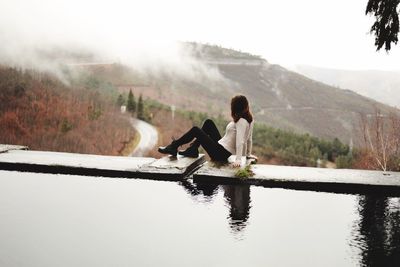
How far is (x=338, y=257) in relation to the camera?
2.94m

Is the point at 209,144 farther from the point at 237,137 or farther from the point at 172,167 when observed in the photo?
the point at 172,167

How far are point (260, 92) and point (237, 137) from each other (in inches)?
3448

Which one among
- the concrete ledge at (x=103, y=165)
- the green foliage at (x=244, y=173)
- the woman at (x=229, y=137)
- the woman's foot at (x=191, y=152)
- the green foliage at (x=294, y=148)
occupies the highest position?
the woman at (x=229, y=137)

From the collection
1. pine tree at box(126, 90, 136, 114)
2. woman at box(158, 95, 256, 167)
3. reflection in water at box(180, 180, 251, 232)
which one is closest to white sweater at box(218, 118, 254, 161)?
woman at box(158, 95, 256, 167)

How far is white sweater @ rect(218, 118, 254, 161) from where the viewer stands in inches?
220

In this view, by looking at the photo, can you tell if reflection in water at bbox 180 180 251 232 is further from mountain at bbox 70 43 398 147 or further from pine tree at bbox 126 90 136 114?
mountain at bbox 70 43 398 147

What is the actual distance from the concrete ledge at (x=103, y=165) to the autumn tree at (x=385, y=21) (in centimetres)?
300

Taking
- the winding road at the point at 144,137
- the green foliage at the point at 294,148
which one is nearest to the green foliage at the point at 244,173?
the winding road at the point at 144,137

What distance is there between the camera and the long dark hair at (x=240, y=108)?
18.4ft

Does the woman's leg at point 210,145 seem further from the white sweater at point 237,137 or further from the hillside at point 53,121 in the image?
the hillside at point 53,121

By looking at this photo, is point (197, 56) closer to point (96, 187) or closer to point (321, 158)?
point (321, 158)

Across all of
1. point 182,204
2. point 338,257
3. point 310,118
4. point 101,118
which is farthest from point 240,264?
point 310,118

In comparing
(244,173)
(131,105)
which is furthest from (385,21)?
(131,105)

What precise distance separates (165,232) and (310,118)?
80.1 meters
